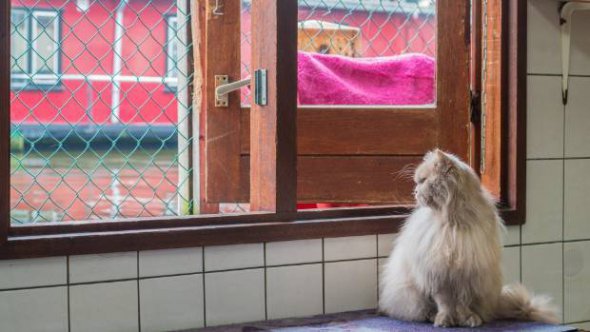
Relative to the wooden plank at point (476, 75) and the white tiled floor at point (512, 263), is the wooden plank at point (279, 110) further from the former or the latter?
the white tiled floor at point (512, 263)

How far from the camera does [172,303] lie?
6.26ft

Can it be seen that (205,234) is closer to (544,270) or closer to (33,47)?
(544,270)

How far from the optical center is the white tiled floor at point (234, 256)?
1.96m

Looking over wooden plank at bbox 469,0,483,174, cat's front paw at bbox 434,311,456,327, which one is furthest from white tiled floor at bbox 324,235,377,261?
wooden plank at bbox 469,0,483,174

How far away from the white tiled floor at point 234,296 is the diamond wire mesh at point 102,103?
0.70m

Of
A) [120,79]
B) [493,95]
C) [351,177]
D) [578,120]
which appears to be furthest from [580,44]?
[120,79]

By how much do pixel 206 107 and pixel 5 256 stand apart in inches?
33.2

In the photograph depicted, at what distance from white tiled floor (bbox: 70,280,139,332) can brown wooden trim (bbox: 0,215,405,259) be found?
0.11 metres

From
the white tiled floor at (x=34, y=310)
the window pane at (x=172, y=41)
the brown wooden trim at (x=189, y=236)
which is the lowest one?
the white tiled floor at (x=34, y=310)

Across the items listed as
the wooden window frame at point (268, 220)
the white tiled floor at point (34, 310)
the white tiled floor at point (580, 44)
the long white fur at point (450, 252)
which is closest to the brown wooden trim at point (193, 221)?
the wooden window frame at point (268, 220)

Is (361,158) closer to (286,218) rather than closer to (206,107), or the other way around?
(286,218)

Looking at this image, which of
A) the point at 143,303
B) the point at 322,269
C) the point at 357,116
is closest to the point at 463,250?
the point at 322,269

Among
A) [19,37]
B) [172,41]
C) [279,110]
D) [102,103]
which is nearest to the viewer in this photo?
[279,110]

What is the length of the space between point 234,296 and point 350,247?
41cm
